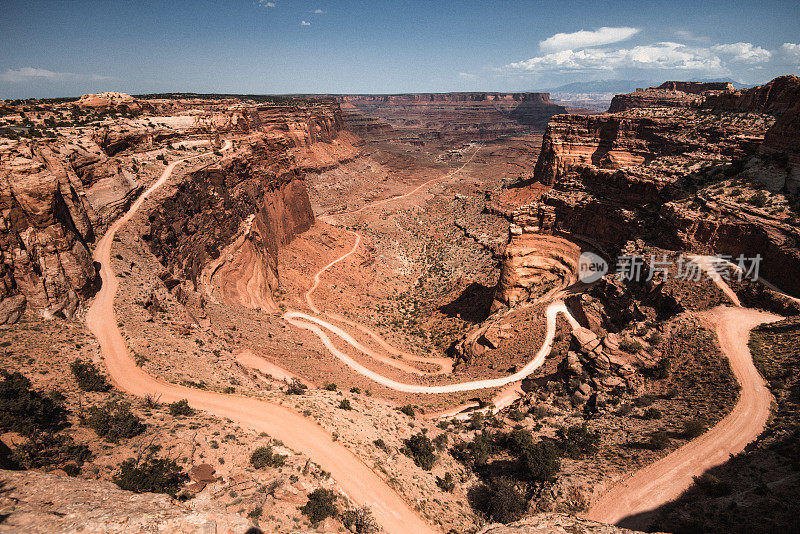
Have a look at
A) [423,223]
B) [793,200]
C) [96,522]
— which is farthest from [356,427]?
[423,223]

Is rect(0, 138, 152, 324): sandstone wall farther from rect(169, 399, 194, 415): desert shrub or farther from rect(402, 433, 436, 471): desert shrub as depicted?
rect(402, 433, 436, 471): desert shrub

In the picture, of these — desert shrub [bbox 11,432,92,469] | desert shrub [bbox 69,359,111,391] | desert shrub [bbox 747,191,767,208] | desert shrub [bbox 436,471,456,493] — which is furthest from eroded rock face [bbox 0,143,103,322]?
desert shrub [bbox 747,191,767,208]

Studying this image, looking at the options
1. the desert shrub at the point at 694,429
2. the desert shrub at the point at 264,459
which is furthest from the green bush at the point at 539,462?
the desert shrub at the point at 264,459

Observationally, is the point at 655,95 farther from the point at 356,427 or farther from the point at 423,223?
the point at 356,427

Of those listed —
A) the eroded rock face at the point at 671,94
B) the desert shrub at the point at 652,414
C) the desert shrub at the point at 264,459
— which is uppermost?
the eroded rock face at the point at 671,94

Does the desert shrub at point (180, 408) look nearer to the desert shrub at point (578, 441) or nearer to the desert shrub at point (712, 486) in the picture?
the desert shrub at point (578, 441)

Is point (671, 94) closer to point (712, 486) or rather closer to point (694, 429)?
point (694, 429)

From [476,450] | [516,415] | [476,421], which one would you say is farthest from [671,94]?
[476,450]

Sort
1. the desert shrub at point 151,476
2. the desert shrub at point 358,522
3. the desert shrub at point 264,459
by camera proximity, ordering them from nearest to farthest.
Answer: the desert shrub at point 151,476
the desert shrub at point 358,522
the desert shrub at point 264,459
